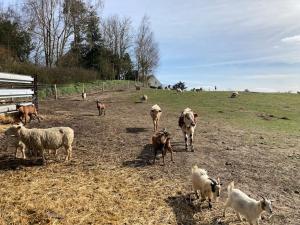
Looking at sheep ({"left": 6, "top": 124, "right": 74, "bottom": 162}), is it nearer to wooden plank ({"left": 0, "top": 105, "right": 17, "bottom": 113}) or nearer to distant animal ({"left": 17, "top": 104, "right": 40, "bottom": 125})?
distant animal ({"left": 17, "top": 104, "right": 40, "bottom": 125})

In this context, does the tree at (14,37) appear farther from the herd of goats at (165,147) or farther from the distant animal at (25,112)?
the herd of goats at (165,147)

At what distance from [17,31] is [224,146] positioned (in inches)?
1778

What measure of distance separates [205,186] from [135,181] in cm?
229

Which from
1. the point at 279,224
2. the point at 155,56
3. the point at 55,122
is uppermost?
the point at 155,56

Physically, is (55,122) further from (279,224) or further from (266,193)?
(279,224)

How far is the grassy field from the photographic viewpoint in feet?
88.5

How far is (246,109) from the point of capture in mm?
35719

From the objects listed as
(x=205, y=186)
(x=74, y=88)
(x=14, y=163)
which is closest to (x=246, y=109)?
(x=74, y=88)

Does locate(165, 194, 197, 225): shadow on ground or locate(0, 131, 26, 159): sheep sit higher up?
locate(0, 131, 26, 159): sheep

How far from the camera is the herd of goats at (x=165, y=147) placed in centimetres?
928

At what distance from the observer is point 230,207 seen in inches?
407

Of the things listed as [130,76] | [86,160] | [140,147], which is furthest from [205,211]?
[130,76]

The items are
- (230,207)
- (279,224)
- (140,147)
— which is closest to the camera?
(279,224)

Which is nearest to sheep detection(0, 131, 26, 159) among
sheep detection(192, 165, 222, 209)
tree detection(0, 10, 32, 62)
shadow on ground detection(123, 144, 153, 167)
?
shadow on ground detection(123, 144, 153, 167)
